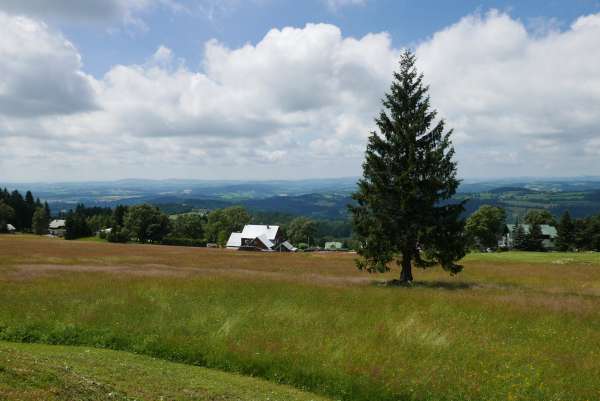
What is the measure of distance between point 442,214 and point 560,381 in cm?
1471

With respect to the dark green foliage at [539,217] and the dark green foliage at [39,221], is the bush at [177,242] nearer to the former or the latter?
the dark green foliage at [39,221]

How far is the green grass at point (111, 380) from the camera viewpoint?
8.41 meters

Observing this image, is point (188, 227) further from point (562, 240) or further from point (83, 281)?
point (83, 281)

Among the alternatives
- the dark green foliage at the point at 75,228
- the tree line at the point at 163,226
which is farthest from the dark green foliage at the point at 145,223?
the dark green foliage at the point at 75,228

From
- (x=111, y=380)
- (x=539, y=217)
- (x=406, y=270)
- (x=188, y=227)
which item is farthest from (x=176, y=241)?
(x=539, y=217)

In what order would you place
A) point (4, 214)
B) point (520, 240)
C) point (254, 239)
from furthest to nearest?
point (254, 239)
point (4, 214)
point (520, 240)

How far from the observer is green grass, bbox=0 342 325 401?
8.41 meters

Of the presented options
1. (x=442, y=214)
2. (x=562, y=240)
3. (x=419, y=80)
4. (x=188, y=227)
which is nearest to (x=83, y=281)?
(x=442, y=214)

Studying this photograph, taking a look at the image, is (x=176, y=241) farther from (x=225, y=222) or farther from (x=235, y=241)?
(x=225, y=222)

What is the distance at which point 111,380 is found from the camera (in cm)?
1054

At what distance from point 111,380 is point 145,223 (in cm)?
10353

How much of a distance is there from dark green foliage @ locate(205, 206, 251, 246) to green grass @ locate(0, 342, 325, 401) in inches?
5367

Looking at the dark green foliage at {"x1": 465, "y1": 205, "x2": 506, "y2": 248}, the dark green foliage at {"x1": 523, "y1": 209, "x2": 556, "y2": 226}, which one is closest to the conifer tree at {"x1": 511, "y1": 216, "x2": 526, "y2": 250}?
the dark green foliage at {"x1": 465, "y1": 205, "x2": 506, "y2": 248}

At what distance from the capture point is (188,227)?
489 feet
